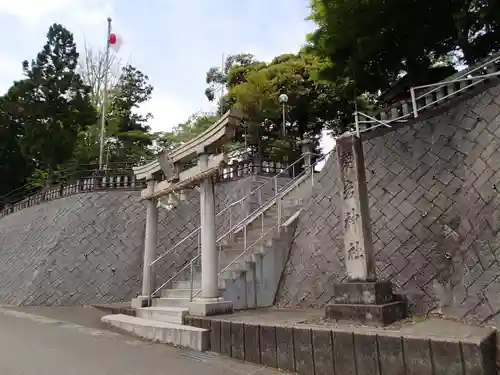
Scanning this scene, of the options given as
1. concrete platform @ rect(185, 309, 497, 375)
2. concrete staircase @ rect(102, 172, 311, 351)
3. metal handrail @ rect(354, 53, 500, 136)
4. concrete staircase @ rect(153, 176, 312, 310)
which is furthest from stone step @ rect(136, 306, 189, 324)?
metal handrail @ rect(354, 53, 500, 136)

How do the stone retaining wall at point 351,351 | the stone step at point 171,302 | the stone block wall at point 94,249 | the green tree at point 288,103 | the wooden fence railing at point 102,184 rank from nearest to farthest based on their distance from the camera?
the stone retaining wall at point 351,351
the stone step at point 171,302
the stone block wall at point 94,249
the wooden fence railing at point 102,184
the green tree at point 288,103

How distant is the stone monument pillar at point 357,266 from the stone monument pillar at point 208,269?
210 cm

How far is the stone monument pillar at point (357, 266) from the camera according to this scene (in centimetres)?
511

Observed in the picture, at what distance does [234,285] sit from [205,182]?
7.45ft

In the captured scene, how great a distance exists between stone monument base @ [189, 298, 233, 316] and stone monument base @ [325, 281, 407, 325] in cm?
209

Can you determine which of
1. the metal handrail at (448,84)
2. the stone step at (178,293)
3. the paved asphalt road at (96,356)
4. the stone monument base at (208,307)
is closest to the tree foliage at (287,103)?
the metal handrail at (448,84)

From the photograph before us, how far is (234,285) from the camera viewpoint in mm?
7773

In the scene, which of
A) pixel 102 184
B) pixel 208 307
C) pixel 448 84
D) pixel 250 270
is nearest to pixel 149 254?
pixel 250 270

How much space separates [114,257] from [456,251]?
414 inches

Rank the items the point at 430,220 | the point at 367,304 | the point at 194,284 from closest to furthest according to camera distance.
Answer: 1. the point at 367,304
2. the point at 430,220
3. the point at 194,284

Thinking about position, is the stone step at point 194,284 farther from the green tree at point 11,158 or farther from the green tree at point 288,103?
the green tree at point 11,158

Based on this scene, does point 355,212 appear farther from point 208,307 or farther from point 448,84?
point 448,84

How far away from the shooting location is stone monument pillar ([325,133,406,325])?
5.11m

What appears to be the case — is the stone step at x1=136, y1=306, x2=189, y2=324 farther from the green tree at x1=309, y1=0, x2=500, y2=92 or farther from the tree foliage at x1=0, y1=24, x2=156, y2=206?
the tree foliage at x1=0, y1=24, x2=156, y2=206
